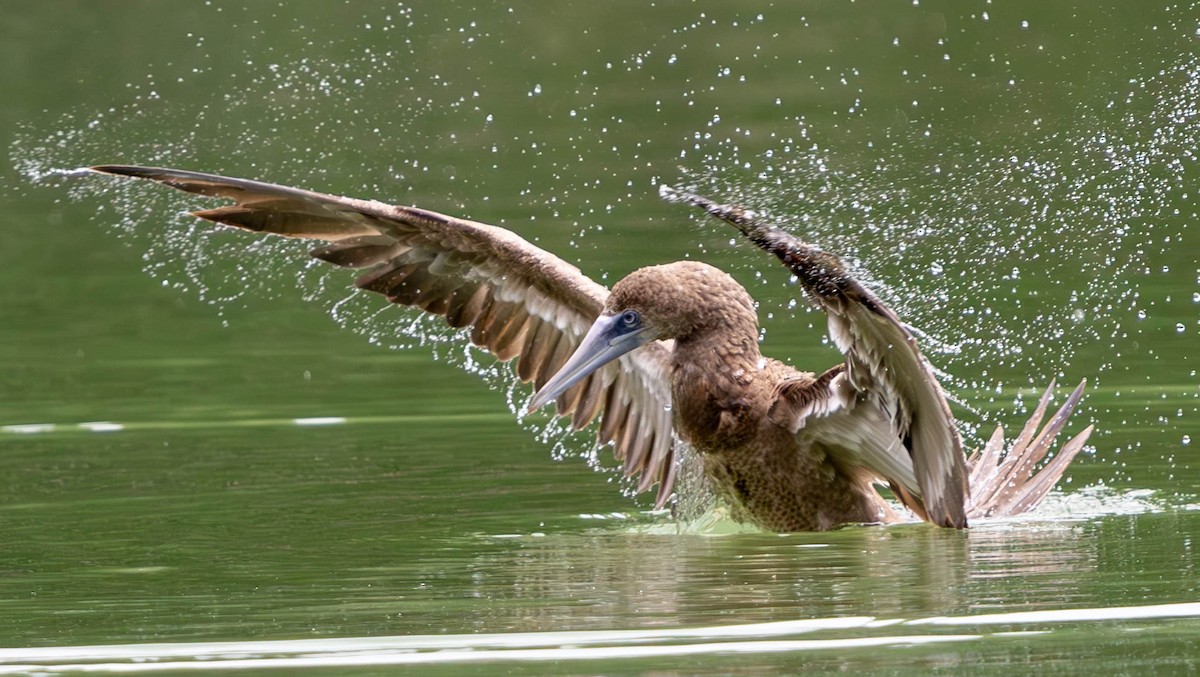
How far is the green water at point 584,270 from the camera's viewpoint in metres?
5.99

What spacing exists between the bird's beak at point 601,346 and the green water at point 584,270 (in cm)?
50

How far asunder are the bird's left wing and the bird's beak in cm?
60

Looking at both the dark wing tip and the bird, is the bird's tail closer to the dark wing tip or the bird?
the bird

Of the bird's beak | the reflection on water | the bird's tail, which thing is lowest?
the reflection on water

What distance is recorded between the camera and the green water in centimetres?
599

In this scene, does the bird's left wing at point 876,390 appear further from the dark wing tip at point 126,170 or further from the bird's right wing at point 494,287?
the dark wing tip at point 126,170

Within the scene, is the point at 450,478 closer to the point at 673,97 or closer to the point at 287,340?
the point at 287,340

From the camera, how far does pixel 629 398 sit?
29.1 feet

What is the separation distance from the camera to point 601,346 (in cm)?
788

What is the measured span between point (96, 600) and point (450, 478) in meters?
2.42

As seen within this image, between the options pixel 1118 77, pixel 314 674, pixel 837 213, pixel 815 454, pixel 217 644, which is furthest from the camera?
pixel 1118 77

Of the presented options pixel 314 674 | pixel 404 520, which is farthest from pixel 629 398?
pixel 314 674

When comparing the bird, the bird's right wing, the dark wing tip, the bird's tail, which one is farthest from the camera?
the bird's right wing

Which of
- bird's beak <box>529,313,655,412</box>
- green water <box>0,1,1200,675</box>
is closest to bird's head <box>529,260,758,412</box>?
bird's beak <box>529,313,655,412</box>
